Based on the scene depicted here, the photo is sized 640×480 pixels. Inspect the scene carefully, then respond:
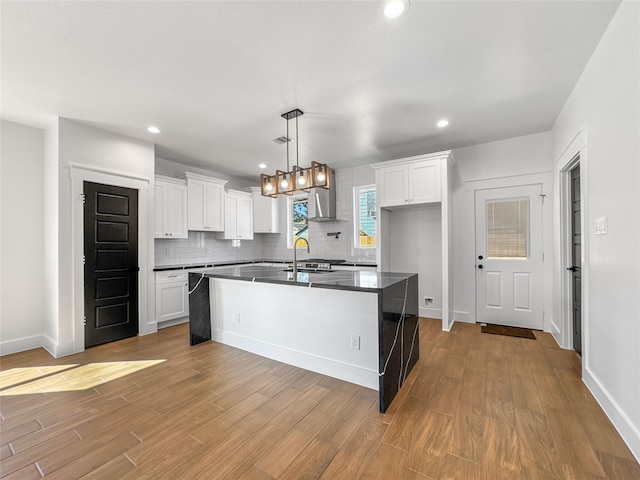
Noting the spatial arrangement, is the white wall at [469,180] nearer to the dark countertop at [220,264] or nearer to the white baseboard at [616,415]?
the dark countertop at [220,264]

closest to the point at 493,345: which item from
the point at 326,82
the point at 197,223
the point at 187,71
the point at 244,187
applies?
the point at 326,82

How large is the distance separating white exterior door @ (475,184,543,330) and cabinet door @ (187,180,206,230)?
4480mm

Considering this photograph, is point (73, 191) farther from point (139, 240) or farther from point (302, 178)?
point (302, 178)

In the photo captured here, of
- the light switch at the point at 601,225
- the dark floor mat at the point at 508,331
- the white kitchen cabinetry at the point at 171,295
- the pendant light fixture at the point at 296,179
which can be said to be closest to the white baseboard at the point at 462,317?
the dark floor mat at the point at 508,331

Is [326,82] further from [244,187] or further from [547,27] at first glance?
[244,187]

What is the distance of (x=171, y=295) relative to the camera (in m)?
4.29

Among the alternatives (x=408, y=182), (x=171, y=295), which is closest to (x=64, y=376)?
(x=171, y=295)

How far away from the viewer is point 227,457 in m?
1.62

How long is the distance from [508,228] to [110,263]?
5.39 metres

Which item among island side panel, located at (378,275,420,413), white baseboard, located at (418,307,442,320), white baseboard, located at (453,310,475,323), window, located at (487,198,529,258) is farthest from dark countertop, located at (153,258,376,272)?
island side panel, located at (378,275,420,413)

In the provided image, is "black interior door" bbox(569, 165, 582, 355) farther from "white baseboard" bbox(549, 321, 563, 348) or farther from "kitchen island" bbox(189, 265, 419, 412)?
"kitchen island" bbox(189, 265, 419, 412)

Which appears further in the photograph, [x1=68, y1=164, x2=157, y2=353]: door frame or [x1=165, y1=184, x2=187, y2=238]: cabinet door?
[x1=165, y1=184, x2=187, y2=238]: cabinet door

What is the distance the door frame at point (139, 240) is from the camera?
3.30 meters

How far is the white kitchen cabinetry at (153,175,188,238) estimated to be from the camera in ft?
14.0
